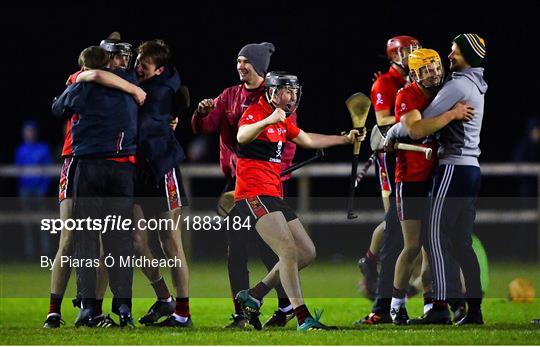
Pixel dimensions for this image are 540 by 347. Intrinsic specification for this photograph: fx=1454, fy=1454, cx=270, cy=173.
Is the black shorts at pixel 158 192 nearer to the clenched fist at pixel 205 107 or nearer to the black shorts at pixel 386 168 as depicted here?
the clenched fist at pixel 205 107

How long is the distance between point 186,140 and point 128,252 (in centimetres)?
979

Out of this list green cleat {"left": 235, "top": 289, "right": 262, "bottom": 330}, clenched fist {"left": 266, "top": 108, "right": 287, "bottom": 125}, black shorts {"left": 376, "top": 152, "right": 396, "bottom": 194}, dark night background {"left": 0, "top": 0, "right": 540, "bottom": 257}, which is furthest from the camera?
dark night background {"left": 0, "top": 0, "right": 540, "bottom": 257}

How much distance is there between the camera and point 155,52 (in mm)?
10477

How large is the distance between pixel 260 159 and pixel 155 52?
121 cm

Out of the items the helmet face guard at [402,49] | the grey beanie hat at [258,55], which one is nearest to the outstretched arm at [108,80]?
the grey beanie hat at [258,55]

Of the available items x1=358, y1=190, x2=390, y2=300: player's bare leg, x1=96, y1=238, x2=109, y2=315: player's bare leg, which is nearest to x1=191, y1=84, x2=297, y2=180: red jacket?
x1=96, y1=238, x2=109, y2=315: player's bare leg

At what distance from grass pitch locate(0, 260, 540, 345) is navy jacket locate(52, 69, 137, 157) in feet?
4.14

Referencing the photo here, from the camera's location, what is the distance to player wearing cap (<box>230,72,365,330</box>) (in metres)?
9.76

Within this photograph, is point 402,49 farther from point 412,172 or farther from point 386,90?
point 412,172

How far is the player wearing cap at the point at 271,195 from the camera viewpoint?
32.0ft

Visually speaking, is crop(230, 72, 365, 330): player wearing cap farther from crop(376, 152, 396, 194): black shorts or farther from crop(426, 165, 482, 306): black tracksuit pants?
crop(376, 152, 396, 194): black shorts

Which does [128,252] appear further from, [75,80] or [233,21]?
[233,21]

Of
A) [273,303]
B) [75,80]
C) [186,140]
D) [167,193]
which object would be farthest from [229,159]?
[186,140]

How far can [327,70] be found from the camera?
20.1m
